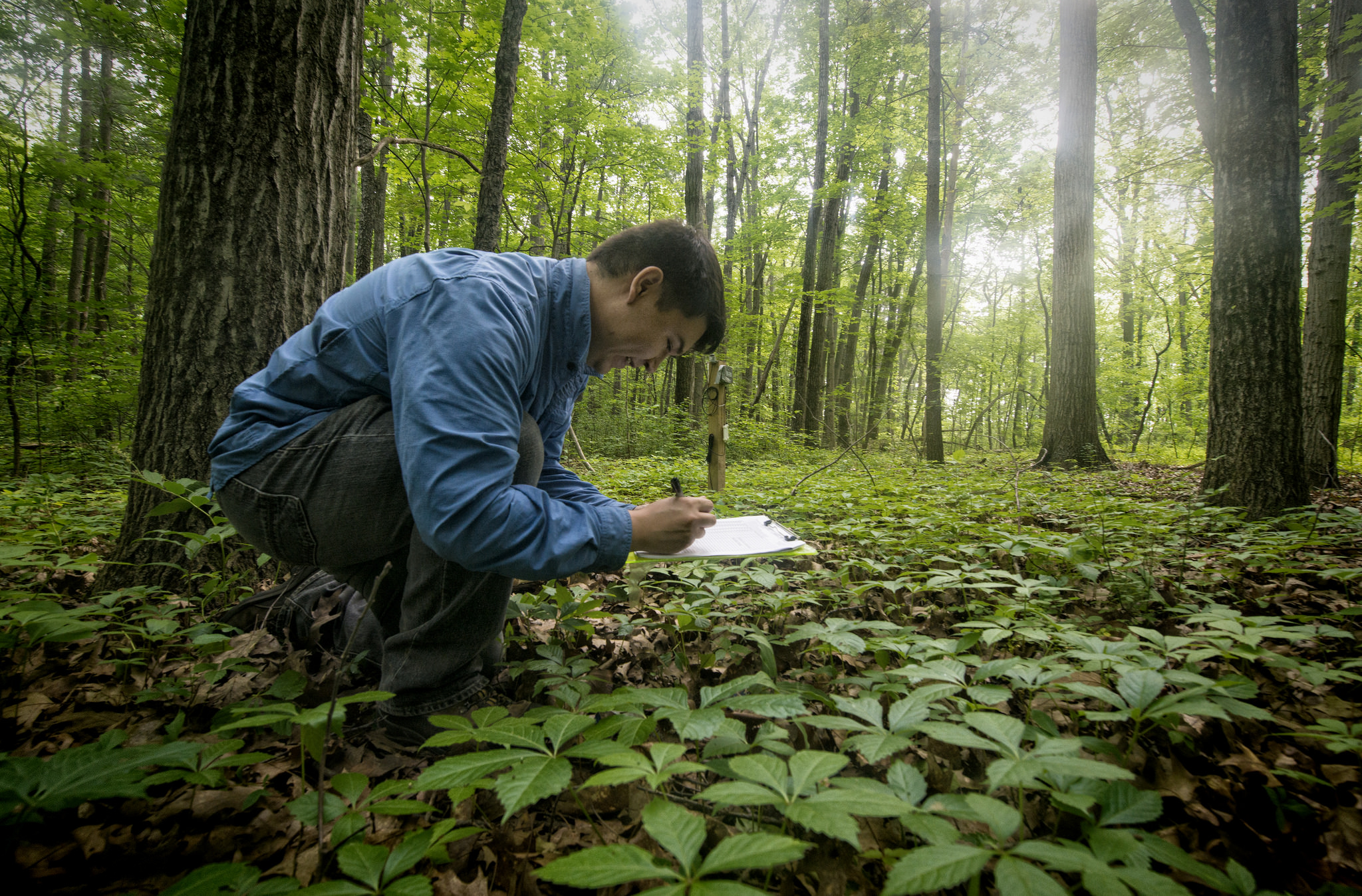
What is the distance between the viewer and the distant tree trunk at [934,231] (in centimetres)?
959

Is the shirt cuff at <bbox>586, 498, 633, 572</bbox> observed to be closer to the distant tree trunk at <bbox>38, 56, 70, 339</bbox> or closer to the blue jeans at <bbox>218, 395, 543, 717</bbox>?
the blue jeans at <bbox>218, 395, 543, 717</bbox>

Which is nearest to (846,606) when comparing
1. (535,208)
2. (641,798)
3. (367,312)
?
(641,798)

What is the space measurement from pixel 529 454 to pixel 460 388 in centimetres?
41

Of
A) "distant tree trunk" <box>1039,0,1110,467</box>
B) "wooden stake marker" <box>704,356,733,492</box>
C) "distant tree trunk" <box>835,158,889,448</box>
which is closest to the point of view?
"wooden stake marker" <box>704,356,733,492</box>

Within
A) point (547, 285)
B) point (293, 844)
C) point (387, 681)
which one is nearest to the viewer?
point (293, 844)

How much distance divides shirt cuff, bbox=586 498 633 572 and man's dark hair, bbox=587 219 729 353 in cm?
68

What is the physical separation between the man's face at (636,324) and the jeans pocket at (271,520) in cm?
96

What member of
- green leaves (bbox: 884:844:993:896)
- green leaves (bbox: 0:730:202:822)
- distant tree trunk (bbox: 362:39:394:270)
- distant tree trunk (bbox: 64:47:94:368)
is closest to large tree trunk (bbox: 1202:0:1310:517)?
green leaves (bbox: 884:844:993:896)

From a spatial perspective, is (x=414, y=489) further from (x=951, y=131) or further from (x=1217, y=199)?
(x=951, y=131)

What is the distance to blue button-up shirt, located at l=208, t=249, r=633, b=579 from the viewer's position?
1.22m

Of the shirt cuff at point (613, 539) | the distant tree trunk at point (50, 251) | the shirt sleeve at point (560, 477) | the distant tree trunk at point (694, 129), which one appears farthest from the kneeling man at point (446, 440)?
the distant tree trunk at point (694, 129)

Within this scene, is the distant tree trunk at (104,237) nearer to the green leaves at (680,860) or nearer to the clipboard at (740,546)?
the clipboard at (740,546)

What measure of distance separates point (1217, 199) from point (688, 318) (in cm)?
438

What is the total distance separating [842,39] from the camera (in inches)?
491
